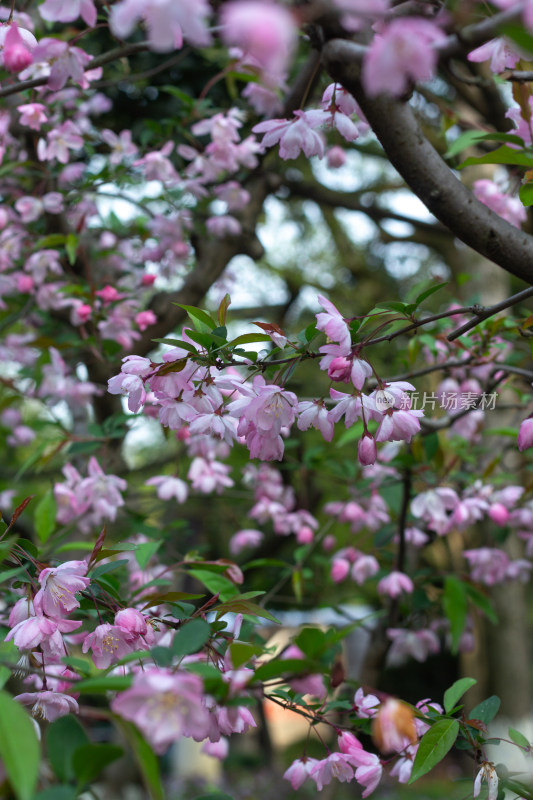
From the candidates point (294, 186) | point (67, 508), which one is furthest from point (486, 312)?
point (294, 186)

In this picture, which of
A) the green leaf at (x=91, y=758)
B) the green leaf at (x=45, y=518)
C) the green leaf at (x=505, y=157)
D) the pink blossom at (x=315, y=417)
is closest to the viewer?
the green leaf at (x=91, y=758)

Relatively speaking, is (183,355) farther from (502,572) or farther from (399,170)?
(502,572)

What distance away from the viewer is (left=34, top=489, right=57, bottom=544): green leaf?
5.14ft

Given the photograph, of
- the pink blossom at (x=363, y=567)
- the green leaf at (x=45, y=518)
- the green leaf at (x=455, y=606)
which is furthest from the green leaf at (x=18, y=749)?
the pink blossom at (x=363, y=567)

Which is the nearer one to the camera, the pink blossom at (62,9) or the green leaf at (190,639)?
the green leaf at (190,639)

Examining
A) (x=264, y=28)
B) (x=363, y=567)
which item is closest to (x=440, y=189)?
(x=264, y=28)

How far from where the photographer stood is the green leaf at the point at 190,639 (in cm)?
62

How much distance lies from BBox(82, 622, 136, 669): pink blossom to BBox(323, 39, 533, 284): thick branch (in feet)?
2.22

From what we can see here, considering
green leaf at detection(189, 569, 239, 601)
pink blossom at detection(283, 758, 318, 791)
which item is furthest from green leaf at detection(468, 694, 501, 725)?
green leaf at detection(189, 569, 239, 601)

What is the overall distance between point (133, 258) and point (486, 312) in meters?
1.74

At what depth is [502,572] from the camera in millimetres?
2266

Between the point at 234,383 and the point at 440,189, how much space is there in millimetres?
364

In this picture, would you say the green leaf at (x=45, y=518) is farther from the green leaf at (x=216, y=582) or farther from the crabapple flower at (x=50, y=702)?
the crabapple flower at (x=50, y=702)

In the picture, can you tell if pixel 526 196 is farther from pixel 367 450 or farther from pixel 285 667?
pixel 285 667
